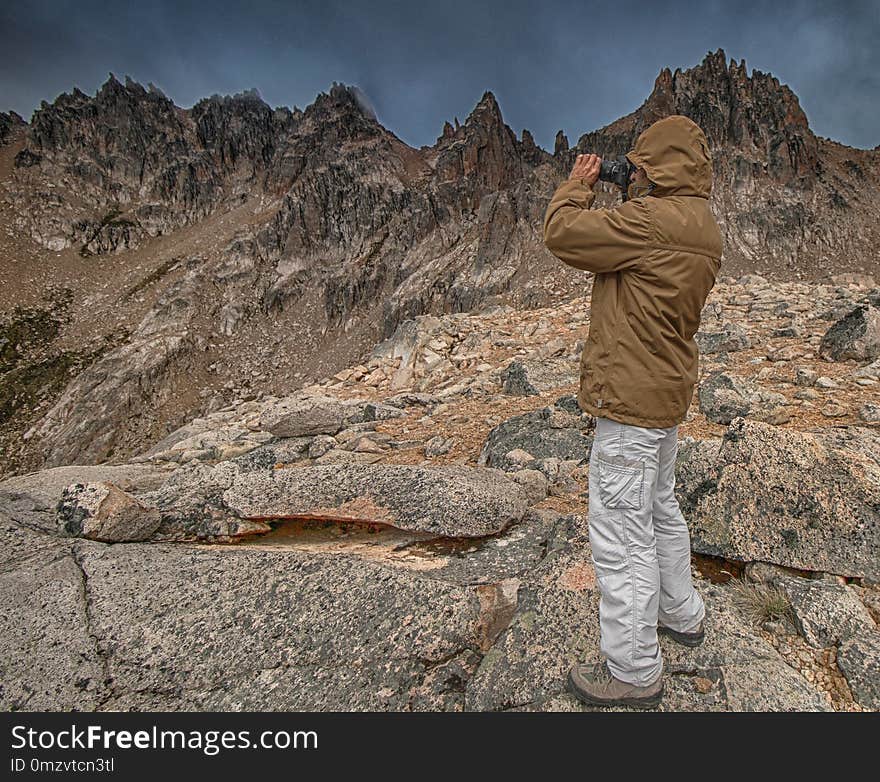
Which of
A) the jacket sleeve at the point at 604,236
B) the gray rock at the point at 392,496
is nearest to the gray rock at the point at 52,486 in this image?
the gray rock at the point at 392,496

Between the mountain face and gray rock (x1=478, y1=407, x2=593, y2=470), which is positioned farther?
the mountain face

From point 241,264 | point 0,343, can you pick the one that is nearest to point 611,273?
point 241,264

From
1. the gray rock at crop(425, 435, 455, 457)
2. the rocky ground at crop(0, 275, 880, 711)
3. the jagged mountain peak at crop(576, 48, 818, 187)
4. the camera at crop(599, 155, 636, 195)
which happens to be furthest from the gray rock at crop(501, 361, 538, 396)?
the jagged mountain peak at crop(576, 48, 818, 187)

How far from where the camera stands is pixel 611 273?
2986mm

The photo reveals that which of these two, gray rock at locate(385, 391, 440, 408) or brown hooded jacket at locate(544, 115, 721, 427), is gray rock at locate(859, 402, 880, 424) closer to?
brown hooded jacket at locate(544, 115, 721, 427)

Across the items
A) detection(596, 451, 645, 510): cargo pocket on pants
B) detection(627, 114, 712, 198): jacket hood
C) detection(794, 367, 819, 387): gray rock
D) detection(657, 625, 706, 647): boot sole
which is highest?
detection(627, 114, 712, 198): jacket hood

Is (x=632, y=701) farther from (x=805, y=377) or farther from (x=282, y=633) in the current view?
(x=805, y=377)

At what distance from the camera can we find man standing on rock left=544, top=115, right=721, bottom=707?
279 centimetres

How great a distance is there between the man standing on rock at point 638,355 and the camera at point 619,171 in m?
0.17

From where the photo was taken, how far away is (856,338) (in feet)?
28.1

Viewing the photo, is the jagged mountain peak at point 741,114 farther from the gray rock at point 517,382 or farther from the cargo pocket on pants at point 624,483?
the cargo pocket on pants at point 624,483

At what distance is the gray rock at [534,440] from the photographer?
6.64 m

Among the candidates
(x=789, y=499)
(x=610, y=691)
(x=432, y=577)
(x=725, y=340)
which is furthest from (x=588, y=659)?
(x=725, y=340)

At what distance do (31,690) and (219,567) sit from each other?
146 centimetres
